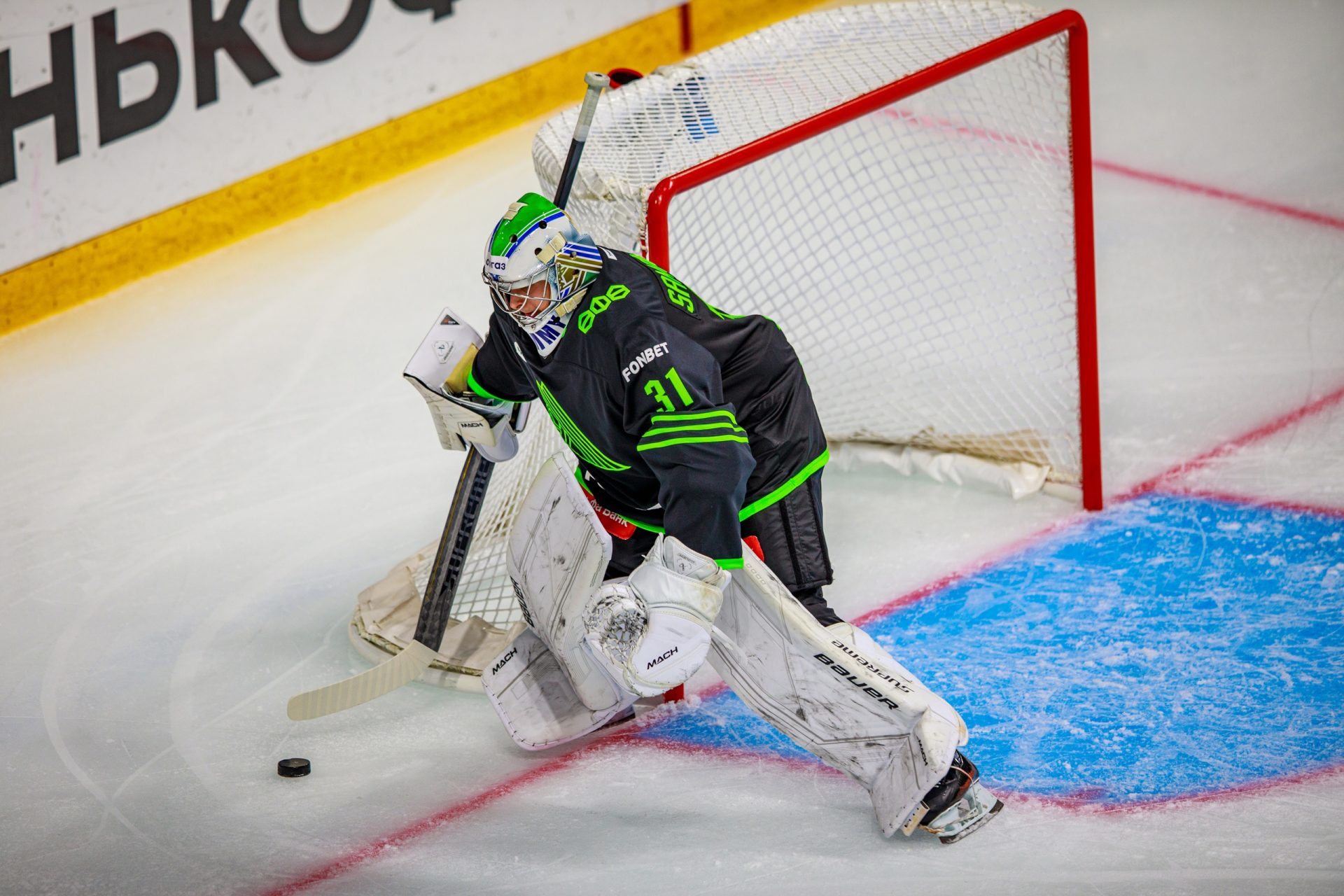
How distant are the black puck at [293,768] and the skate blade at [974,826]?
1.16 metres

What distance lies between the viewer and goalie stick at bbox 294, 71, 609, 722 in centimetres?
296

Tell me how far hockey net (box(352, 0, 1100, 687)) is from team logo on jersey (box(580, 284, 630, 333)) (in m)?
0.36

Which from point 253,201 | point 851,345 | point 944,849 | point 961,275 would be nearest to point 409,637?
point 944,849

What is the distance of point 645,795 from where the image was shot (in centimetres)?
275

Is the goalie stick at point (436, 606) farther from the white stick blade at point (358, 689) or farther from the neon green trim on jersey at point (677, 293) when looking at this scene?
the neon green trim on jersey at point (677, 293)

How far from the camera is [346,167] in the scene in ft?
17.7

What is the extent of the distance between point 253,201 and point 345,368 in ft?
3.39

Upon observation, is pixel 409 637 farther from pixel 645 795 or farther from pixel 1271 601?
pixel 1271 601

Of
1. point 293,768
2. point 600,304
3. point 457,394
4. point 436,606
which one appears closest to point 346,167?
point 457,394

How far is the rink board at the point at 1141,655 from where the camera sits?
273cm

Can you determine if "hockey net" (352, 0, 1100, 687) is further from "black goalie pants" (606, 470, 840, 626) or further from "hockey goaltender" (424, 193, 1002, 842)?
"black goalie pants" (606, 470, 840, 626)

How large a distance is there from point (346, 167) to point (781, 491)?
3.21 m

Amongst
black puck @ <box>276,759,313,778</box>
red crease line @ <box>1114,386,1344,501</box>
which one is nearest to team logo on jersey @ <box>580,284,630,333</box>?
black puck @ <box>276,759,313,778</box>

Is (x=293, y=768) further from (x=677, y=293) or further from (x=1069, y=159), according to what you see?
(x=1069, y=159)
